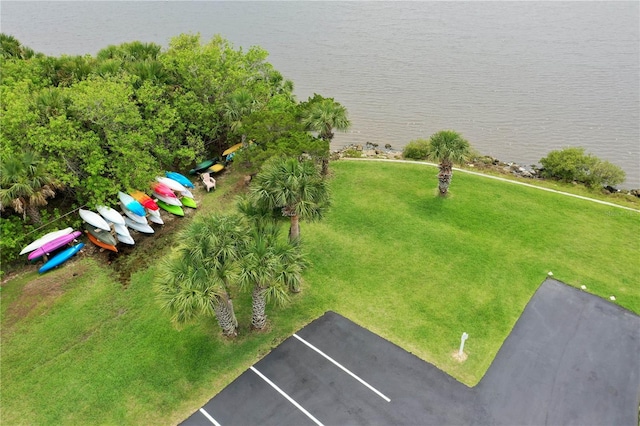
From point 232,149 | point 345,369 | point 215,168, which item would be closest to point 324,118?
point 232,149

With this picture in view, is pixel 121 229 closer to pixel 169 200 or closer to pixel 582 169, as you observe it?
pixel 169 200

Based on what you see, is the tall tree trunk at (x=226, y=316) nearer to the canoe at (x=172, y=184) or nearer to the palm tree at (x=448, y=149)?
the canoe at (x=172, y=184)

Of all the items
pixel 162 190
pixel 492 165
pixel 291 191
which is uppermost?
pixel 492 165

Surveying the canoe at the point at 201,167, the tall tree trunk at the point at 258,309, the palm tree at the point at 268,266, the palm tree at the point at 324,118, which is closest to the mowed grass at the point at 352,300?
the tall tree trunk at the point at 258,309

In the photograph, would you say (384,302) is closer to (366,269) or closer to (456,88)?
(366,269)

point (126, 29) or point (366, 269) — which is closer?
point (366, 269)

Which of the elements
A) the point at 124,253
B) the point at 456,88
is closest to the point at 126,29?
the point at 456,88
